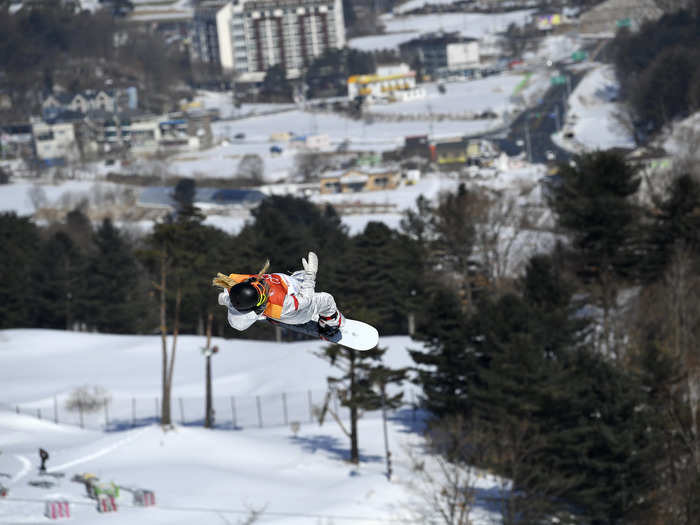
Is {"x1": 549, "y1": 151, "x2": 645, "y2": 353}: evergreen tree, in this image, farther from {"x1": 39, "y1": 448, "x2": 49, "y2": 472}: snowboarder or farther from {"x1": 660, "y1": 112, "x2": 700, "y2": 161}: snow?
{"x1": 660, "y1": 112, "x2": 700, "y2": 161}: snow

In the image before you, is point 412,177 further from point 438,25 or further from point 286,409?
point 438,25

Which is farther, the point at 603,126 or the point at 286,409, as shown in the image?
the point at 603,126

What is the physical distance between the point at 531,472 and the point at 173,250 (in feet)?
41.7

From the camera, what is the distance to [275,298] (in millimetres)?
8156

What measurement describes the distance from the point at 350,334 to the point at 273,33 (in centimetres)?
18121

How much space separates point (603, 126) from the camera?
113375 millimetres

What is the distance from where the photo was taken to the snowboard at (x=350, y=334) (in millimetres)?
8891

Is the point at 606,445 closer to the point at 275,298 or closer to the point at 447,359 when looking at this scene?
the point at 447,359

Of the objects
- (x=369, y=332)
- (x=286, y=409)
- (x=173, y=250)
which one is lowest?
(x=286, y=409)

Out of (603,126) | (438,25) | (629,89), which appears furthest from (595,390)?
(438,25)

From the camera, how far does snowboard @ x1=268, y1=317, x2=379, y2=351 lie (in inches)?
350

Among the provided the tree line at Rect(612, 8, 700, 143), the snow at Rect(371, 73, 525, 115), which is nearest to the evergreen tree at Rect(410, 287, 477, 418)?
the tree line at Rect(612, 8, 700, 143)

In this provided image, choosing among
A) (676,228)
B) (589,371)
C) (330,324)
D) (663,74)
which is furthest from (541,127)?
(330,324)

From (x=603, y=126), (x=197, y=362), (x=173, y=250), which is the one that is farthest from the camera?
(x=603, y=126)
